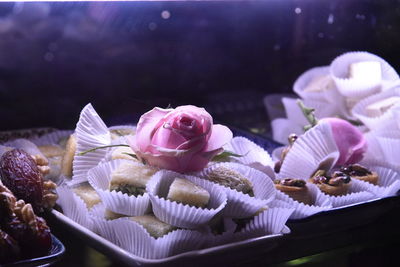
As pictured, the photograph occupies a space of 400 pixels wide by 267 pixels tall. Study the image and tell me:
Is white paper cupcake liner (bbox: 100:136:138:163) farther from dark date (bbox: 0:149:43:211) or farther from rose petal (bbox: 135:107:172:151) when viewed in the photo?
dark date (bbox: 0:149:43:211)

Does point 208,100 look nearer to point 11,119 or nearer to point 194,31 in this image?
point 194,31

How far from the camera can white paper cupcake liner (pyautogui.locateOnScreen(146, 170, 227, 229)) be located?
1.11 meters

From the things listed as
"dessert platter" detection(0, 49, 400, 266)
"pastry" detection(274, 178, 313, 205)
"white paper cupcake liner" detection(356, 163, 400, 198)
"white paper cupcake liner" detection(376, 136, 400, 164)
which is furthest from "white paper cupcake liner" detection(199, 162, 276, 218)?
Result: "white paper cupcake liner" detection(376, 136, 400, 164)

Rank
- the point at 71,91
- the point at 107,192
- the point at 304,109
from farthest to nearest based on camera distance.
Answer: the point at 71,91, the point at 304,109, the point at 107,192

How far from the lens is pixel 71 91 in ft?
5.81

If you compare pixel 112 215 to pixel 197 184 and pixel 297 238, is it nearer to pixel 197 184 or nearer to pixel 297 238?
pixel 197 184

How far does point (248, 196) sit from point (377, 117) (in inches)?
28.0

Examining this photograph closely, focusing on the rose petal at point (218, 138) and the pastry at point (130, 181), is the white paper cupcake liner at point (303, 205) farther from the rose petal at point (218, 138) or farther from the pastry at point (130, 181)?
the pastry at point (130, 181)

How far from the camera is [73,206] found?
124cm

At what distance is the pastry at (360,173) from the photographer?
1527 mm

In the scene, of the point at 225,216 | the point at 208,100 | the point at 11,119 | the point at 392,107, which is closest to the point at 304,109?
the point at 392,107

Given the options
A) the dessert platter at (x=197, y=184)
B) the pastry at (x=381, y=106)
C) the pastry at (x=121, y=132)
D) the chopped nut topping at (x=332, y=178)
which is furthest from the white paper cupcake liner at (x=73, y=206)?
the pastry at (x=381, y=106)

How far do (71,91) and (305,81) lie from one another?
767mm

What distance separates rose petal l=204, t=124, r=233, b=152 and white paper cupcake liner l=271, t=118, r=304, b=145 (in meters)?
0.67
